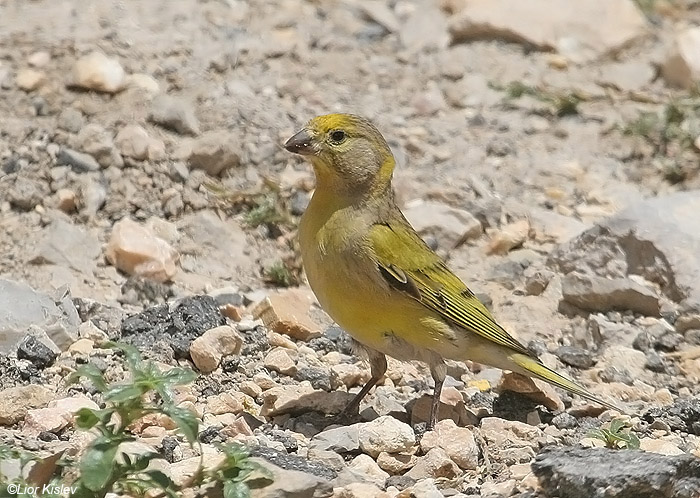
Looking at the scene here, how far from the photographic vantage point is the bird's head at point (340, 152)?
213 inches

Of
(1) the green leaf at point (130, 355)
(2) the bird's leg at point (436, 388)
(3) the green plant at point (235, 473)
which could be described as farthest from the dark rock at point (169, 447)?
(2) the bird's leg at point (436, 388)

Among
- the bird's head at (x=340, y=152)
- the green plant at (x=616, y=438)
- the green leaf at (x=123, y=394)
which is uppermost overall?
the bird's head at (x=340, y=152)

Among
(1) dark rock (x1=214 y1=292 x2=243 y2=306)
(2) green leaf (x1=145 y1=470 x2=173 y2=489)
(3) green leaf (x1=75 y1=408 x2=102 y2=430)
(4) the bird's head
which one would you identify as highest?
(4) the bird's head

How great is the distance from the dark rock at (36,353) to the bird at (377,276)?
3.73 ft

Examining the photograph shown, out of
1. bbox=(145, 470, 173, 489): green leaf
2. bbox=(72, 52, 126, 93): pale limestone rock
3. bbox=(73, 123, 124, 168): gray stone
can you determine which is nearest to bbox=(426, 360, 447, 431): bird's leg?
bbox=(145, 470, 173, 489): green leaf

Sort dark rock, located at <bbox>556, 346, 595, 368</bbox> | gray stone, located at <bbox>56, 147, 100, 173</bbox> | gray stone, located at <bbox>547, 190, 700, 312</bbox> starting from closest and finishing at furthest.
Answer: dark rock, located at <bbox>556, 346, 595, 368</bbox>, gray stone, located at <bbox>547, 190, 700, 312</bbox>, gray stone, located at <bbox>56, 147, 100, 173</bbox>

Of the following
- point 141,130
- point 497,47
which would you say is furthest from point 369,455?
point 497,47

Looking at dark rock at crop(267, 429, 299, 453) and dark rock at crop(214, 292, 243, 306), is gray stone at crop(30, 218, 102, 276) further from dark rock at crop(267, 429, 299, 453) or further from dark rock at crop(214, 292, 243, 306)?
dark rock at crop(267, 429, 299, 453)

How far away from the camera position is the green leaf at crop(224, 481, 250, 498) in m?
3.76

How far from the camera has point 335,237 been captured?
5.22 meters

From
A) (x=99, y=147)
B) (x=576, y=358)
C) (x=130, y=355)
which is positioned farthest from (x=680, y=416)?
(x=99, y=147)

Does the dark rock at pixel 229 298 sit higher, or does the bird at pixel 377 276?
the bird at pixel 377 276

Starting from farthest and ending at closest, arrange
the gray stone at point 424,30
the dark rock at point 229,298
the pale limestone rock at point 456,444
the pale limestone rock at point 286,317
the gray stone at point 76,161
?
the gray stone at point 424,30, the gray stone at point 76,161, the dark rock at point 229,298, the pale limestone rock at point 286,317, the pale limestone rock at point 456,444

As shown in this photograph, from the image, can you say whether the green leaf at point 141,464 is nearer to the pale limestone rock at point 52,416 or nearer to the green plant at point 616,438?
the pale limestone rock at point 52,416
